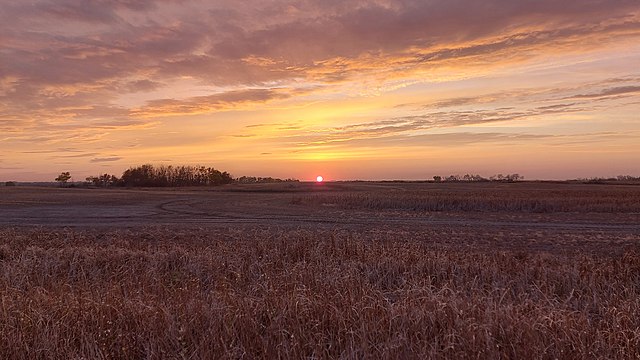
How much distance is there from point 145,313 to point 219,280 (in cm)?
369

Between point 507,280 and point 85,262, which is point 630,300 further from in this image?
point 85,262

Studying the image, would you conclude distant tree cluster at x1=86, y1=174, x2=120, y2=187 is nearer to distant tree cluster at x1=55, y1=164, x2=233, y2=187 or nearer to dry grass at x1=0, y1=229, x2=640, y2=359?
distant tree cluster at x1=55, y1=164, x2=233, y2=187

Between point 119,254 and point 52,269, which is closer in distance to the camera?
point 52,269

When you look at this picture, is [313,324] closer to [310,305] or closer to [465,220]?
[310,305]

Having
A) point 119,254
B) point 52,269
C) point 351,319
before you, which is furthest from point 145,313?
point 119,254

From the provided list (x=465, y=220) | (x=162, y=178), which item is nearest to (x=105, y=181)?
(x=162, y=178)

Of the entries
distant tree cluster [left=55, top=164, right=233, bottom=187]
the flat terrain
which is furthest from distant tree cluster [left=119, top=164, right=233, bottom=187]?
the flat terrain

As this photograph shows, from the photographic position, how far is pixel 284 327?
644 cm

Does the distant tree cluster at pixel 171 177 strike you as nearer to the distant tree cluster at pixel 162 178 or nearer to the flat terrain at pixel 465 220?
the distant tree cluster at pixel 162 178

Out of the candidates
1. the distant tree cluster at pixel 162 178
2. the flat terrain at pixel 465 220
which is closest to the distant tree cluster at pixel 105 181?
the distant tree cluster at pixel 162 178

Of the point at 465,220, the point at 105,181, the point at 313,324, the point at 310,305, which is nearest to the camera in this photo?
the point at 313,324

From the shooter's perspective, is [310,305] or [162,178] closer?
[310,305]

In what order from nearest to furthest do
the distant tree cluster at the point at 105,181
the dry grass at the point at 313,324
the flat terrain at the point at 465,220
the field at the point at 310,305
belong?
the dry grass at the point at 313,324 < the field at the point at 310,305 < the flat terrain at the point at 465,220 < the distant tree cluster at the point at 105,181

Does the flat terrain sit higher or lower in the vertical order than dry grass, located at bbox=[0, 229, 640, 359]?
lower
